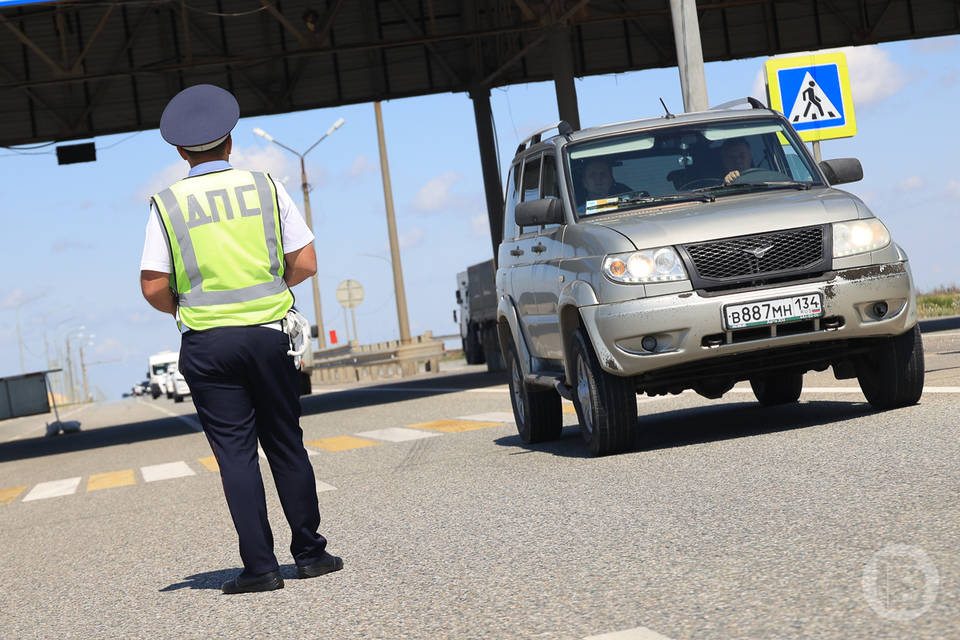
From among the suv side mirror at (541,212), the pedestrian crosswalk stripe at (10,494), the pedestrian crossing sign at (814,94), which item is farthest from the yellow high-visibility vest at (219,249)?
the pedestrian crossing sign at (814,94)

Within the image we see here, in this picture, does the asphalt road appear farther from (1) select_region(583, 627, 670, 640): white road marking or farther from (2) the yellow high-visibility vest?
(2) the yellow high-visibility vest

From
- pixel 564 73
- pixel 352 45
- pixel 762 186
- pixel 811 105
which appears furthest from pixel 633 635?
pixel 564 73

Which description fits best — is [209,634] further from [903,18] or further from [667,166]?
[903,18]

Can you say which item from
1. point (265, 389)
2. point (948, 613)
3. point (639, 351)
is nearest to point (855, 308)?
point (639, 351)

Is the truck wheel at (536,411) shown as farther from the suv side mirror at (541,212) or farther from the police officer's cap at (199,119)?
the police officer's cap at (199,119)

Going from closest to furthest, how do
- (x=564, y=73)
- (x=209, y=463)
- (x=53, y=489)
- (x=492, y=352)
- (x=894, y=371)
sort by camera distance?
(x=894, y=371)
(x=53, y=489)
(x=209, y=463)
(x=564, y=73)
(x=492, y=352)

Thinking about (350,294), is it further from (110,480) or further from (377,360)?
(110,480)

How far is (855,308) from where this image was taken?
8273 millimetres

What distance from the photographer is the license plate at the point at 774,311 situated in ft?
26.6

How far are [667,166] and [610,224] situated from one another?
0.98 meters

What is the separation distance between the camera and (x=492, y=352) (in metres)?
30.8

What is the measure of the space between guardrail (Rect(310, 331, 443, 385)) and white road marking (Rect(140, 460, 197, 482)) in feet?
83.2

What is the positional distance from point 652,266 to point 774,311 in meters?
0.78

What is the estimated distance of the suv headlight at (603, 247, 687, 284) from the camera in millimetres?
8156
